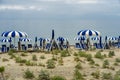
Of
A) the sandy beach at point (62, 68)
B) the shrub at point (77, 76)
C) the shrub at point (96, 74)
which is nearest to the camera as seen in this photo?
the shrub at point (77, 76)

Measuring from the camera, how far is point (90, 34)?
4316cm

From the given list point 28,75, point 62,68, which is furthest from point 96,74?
point 28,75

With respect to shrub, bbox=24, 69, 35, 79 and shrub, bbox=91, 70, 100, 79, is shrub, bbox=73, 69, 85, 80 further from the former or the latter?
shrub, bbox=24, 69, 35, 79

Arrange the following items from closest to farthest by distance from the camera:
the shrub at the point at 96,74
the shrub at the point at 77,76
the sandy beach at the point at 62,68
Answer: the shrub at the point at 77,76 < the sandy beach at the point at 62,68 < the shrub at the point at 96,74

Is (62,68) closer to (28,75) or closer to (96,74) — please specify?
(96,74)

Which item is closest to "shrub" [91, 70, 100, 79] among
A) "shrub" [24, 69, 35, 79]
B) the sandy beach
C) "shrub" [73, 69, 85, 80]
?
the sandy beach

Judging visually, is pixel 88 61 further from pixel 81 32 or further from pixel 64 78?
pixel 81 32

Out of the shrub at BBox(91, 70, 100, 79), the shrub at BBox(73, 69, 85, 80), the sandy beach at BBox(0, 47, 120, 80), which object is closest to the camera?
the shrub at BBox(73, 69, 85, 80)

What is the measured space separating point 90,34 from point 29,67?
16768mm

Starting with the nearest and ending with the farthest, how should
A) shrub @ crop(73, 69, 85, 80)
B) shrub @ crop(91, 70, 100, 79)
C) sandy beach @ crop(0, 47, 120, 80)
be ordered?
shrub @ crop(73, 69, 85, 80) < sandy beach @ crop(0, 47, 120, 80) < shrub @ crop(91, 70, 100, 79)

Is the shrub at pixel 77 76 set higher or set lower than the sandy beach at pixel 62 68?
lower

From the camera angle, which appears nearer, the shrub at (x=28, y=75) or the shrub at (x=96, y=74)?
the shrub at (x=28, y=75)

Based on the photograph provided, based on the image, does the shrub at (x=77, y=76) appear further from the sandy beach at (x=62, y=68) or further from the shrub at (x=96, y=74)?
the shrub at (x=96, y=74)

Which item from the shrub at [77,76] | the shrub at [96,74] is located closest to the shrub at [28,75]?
the shrub at [77,76]
